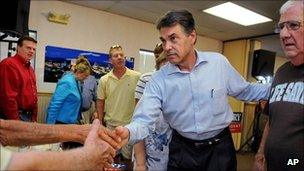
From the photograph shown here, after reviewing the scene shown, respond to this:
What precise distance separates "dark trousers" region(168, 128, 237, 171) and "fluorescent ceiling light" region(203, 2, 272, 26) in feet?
12.3

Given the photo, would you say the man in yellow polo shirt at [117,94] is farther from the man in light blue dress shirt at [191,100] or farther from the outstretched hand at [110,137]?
the outstretched hand at [110,137]

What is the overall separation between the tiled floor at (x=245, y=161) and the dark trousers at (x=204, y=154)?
3.85 metres

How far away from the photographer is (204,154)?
1.76m

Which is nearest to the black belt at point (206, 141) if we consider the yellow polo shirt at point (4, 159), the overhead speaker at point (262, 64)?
the yellow polo shirt at point (4, 159)

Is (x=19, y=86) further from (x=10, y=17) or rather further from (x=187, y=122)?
(x=187, y=122)

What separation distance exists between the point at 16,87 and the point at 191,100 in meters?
2.22

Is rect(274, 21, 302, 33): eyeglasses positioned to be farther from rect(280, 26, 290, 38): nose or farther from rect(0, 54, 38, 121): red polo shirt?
rect(0, 54, 38, 121): red polo shirt

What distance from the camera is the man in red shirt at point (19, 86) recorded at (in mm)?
3150

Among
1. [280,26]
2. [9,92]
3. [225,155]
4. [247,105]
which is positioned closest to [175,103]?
[225,155]

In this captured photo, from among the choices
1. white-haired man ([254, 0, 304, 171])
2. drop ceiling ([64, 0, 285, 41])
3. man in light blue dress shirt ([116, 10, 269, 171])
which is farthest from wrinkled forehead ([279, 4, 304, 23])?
drop ceiling ([64, 0, 285, 41])

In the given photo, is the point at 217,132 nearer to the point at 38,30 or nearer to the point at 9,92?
the point at 9,92

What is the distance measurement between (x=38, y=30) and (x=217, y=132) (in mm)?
4217

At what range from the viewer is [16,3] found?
11.2 ft

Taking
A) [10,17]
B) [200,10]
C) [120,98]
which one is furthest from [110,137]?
[200,10]
